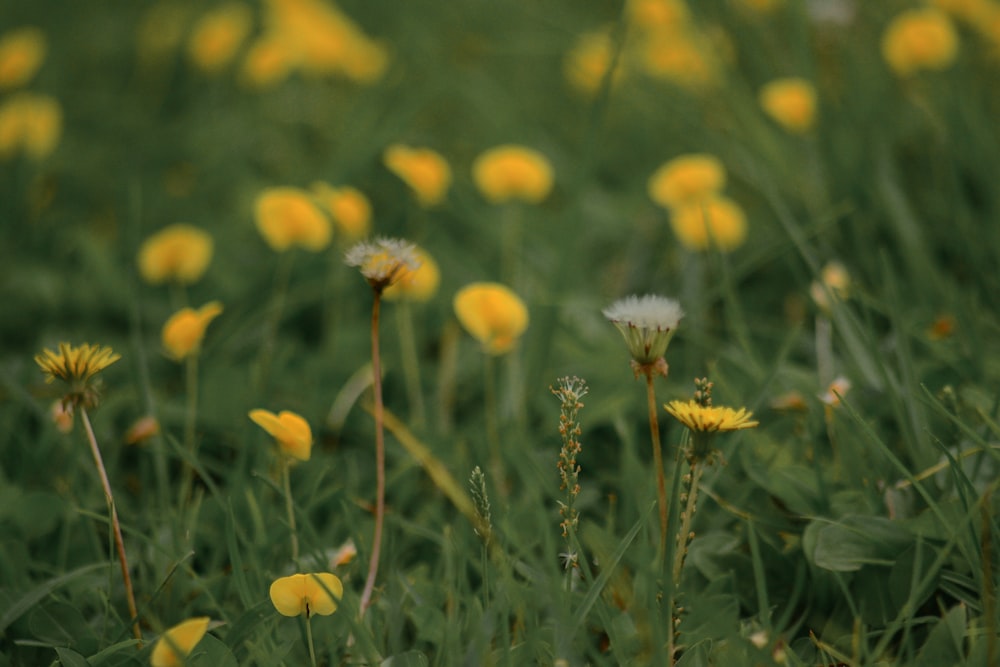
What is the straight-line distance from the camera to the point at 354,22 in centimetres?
343

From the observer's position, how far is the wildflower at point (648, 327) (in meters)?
0.86

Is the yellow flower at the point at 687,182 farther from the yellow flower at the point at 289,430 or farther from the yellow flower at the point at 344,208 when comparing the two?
the yellow flower at the point at 289,430

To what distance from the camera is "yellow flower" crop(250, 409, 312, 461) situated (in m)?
1.00

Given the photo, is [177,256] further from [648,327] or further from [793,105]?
[793,105]

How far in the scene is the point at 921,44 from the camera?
1917 millimetres

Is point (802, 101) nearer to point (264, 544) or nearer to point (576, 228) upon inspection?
point (576, 228)

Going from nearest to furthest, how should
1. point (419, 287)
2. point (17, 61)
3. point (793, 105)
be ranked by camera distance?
1. point (419, 287)
2. point (793, 105)
3. point (17, 61)

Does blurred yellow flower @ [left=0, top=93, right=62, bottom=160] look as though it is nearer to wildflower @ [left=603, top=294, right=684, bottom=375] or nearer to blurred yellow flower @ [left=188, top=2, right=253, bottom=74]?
blurred yellow flower @ [left=188, top=2, right=253, bottom=74]

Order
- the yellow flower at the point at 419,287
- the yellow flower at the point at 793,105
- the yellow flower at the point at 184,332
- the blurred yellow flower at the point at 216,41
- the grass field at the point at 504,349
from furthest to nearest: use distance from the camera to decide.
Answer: the blurred yellow flower at the point at 216,41 → the yellow flower at the point at 793,105 → the yellow flower at the point at 419,287 → the yellow flower at the point at 184,332 → the grass field at the point at 504,349

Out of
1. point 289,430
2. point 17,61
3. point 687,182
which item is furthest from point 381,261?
point 17,61

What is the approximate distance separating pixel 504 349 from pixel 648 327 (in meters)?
0.56

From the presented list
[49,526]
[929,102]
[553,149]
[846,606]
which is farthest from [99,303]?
[929,102]

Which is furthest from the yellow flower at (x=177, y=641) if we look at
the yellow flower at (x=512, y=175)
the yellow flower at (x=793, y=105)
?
the yellow flower at (x=793, y=105)

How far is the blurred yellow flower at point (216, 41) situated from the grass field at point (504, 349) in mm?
13
